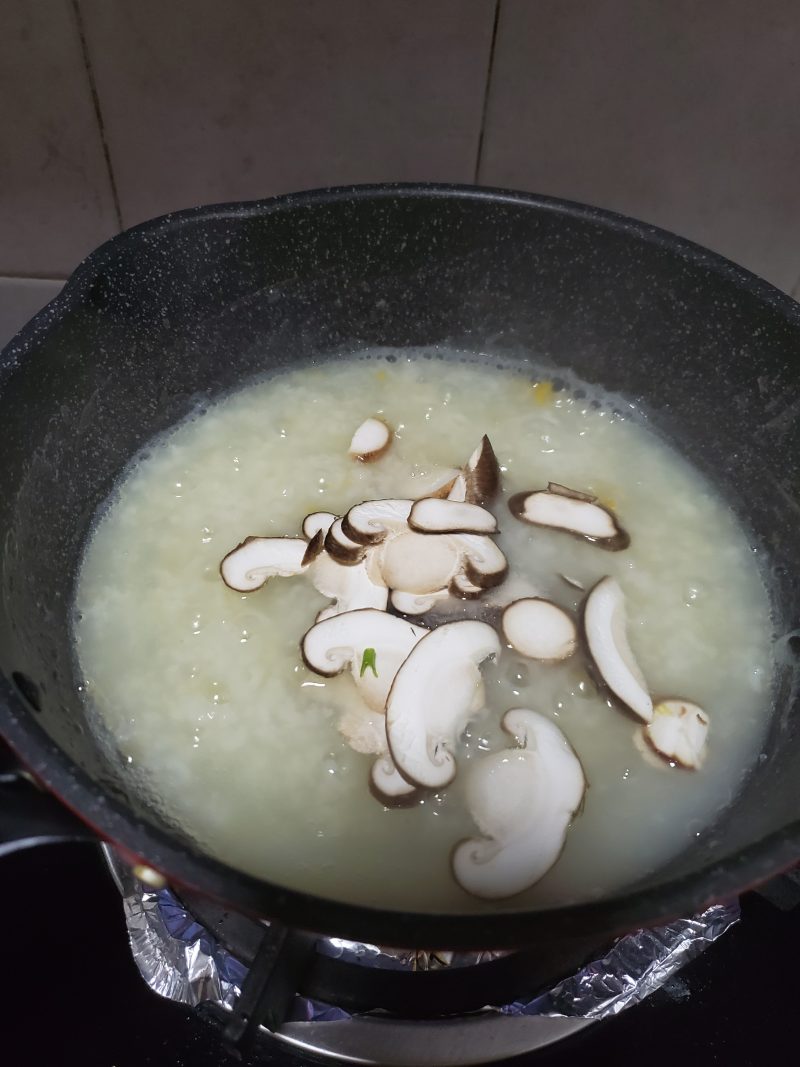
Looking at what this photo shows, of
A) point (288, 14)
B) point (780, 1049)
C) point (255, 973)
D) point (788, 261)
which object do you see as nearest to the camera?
point (255, 973)

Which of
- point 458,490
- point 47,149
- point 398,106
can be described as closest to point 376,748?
point 458,490

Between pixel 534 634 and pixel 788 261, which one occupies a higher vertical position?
pixel 788 261

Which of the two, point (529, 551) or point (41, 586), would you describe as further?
point (529, 551)

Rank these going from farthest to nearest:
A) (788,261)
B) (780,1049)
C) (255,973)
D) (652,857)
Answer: (788,261) → (780,1049) → (652,857) → (255,973)

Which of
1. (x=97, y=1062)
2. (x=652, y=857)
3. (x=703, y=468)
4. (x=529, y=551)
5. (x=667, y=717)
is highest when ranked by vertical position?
(x=703, y=468)

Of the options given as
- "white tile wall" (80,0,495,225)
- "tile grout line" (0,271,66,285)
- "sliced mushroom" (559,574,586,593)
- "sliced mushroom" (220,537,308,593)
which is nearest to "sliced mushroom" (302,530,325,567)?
"sliced mushroom" (220,537,308,593)

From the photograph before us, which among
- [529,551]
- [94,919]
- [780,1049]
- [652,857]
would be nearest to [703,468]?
[529,551]

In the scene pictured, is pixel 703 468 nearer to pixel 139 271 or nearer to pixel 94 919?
pixel 139 271
